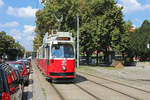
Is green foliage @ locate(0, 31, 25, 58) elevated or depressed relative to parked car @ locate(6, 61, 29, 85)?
elevated

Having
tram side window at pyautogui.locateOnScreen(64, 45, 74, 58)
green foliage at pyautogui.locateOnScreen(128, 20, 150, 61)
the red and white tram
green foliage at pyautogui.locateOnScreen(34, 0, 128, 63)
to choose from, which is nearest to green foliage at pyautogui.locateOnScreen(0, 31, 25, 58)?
green foliage at pyautogui.locateOnScreen(34, 0, 128, 63)

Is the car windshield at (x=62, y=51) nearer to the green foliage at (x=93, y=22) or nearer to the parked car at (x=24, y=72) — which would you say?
the parked car at (x=24, y=72)

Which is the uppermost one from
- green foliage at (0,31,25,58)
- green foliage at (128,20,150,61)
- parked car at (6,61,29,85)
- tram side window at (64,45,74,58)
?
green foliage at (0,31,25,58)

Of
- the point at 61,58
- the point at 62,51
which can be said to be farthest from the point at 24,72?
the point at 62,51

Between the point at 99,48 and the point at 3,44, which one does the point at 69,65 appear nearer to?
the point at 99,48

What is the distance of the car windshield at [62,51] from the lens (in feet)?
46.6

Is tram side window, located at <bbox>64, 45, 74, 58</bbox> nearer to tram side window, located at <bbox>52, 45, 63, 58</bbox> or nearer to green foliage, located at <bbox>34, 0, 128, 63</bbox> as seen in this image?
tram side window, located at <bbox>52, 45, 63, 58</bbox>

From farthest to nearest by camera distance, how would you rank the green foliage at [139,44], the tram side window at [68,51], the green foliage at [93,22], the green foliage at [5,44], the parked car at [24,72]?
the green foliage at [5,44] < the green foliage at [139,44] < the green foliage at [93,22] < the tram side window at [68,51] < the parked car at [24,72]

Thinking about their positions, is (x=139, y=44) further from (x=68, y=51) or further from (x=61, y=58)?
(x=61, y=58)

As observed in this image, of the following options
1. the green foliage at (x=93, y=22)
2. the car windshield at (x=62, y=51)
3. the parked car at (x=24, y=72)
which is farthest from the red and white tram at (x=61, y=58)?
the green foliage at (x=93, y=22)

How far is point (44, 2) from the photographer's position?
147 feet

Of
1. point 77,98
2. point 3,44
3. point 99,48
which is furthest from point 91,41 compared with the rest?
point 3,44

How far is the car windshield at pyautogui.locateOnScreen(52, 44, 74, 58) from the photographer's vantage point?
14.2 metres

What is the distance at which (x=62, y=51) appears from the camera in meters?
14.3
